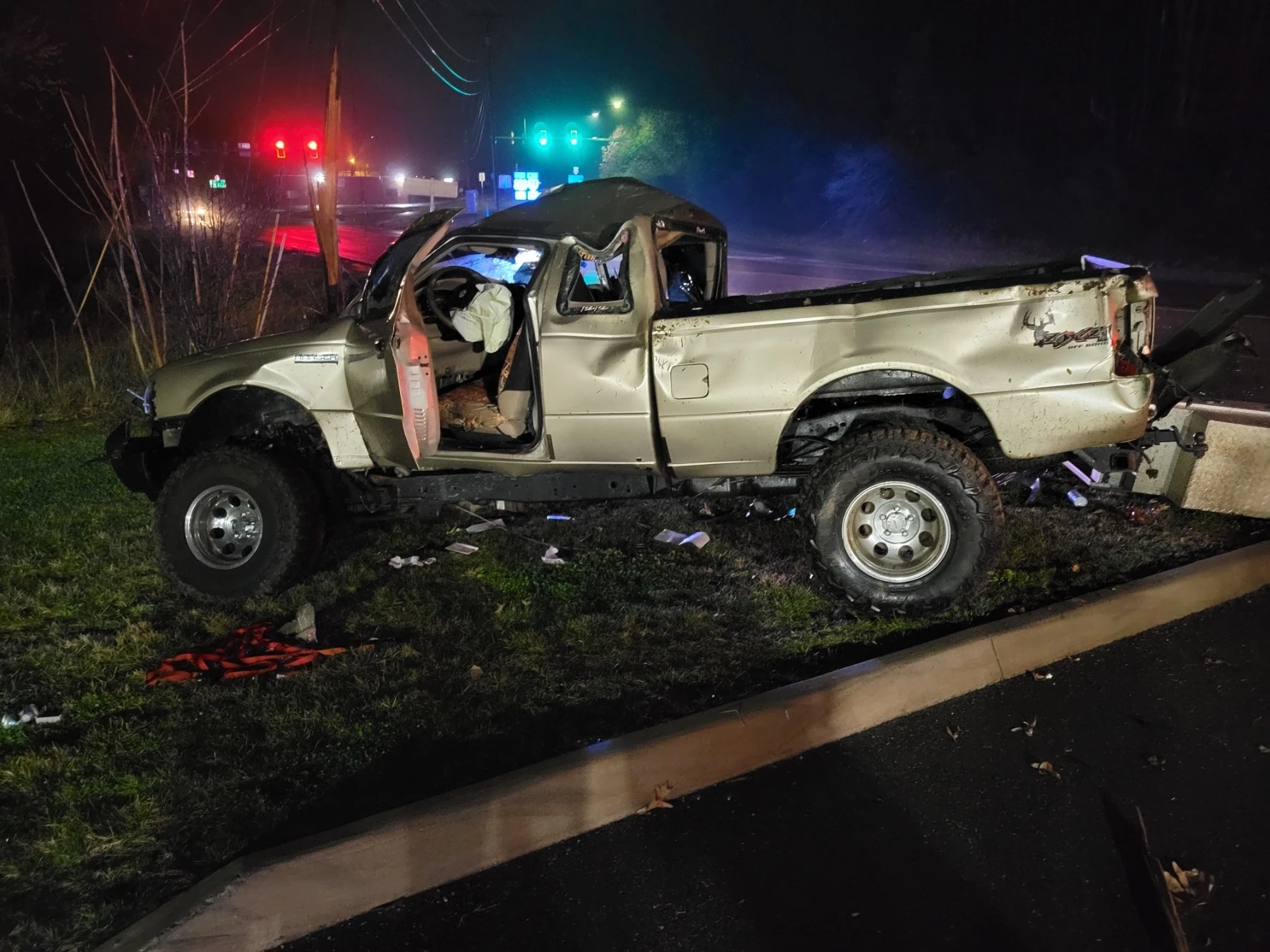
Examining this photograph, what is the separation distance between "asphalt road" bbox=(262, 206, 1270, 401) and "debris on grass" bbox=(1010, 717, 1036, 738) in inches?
246

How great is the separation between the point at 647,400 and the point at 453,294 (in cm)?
204

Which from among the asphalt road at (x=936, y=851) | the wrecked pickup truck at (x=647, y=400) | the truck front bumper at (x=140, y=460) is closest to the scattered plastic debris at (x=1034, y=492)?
the wrecked pickup truck at (x=647, y=400)

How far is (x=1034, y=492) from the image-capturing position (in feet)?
20.3

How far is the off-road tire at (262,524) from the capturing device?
5.23 m

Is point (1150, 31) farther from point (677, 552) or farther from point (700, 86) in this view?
point (677, 552)

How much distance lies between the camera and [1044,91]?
1291 inches

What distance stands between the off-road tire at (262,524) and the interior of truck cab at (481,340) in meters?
0.93

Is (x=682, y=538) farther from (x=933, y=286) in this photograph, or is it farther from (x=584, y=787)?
(x=584, y=787)

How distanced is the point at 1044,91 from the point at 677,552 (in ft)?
110

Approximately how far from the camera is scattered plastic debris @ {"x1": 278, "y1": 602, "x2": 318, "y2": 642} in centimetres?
477

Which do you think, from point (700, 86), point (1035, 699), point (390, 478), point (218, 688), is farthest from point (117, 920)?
point (700, 86)

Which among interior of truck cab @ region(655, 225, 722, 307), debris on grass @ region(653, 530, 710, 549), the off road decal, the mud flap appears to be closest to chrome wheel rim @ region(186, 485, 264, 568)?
debris on grass @ region(653, 530, 710, 549)

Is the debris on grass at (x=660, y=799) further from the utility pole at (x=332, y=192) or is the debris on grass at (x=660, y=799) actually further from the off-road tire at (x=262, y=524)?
the utility pole at (x=332, y=192)

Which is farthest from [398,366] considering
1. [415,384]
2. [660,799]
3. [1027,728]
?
[1027,728]
